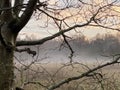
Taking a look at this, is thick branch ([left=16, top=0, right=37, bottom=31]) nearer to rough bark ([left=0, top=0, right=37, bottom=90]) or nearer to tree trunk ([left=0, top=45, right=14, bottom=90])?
rough bark ([left=0, top=0, right=37, bottom=90])

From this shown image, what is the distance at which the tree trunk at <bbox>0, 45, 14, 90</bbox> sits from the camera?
6418 millimetres

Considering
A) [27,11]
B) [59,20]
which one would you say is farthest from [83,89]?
[27,11]

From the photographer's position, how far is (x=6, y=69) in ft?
21.2

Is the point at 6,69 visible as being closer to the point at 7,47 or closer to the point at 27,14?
the point at 7,47

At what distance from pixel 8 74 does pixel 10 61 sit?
0.78ft

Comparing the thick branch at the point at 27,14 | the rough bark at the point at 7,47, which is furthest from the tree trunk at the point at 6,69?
the thick branch at the point at 27,14

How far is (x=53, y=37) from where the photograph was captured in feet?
21.9

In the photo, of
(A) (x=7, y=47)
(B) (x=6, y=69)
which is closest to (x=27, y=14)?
(A) (x=7, y=47)

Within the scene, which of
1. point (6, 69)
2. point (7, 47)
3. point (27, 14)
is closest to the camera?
point (27, 14)

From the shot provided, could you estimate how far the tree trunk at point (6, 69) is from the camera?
6418 mm

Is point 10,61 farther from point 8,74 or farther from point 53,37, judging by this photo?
point 53,37

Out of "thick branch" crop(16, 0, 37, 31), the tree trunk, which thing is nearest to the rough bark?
the tree trunk

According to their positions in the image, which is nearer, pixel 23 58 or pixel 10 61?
pixel 10 61

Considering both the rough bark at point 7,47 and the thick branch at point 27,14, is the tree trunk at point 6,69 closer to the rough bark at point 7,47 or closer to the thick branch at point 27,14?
the rough bark at point 7,47
